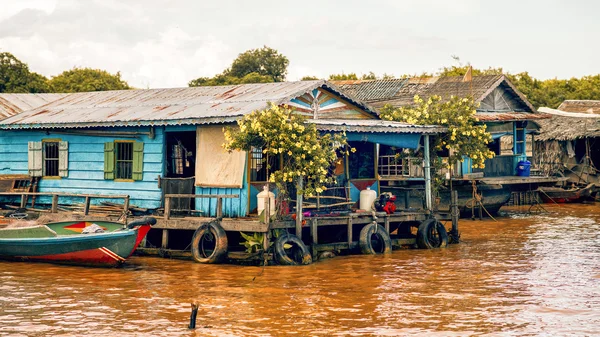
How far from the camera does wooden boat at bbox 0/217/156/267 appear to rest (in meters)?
16.8

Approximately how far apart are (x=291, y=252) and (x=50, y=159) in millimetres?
7791

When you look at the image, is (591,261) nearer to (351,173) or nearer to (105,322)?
(351,173)

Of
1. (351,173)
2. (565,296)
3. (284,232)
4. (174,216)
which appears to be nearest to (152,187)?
(174,216)

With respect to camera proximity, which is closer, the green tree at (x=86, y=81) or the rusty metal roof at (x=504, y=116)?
the rusty metal roof at (x=504, y=116)

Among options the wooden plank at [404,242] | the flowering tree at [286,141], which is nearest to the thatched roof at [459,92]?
the wooden plank at [404,242]

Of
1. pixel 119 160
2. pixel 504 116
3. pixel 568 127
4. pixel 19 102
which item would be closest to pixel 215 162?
pixel 119 160

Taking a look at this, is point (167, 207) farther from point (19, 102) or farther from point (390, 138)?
point (19, 102)

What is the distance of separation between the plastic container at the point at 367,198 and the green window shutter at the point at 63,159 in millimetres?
7570

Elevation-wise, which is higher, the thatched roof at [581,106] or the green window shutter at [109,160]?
the thatched roof at [581,106]

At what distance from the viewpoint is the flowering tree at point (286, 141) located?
1672cm

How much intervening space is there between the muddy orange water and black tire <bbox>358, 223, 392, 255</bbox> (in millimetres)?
275

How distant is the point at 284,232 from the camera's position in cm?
1752

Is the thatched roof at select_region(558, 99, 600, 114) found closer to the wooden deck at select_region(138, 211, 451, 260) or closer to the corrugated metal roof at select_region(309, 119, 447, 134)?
the corrugated metal roof at select_region(309, 119, 447, 134)

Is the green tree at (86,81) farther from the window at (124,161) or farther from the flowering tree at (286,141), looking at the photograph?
the flowering tree at (286,141)
